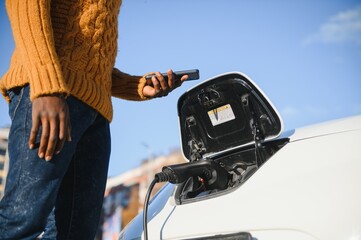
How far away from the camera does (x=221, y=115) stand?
186cm

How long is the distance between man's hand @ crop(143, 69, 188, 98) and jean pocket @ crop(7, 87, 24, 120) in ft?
2.20

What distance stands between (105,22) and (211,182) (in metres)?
0.84

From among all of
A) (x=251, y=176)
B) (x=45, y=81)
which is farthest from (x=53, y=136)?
(x=251, y=176)

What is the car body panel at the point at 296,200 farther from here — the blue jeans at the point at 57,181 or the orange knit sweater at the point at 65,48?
the orange knit sweater at the point at 65,48

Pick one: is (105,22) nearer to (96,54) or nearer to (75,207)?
(96,54)

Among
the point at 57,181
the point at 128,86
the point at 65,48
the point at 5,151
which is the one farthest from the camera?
the point at 5,151

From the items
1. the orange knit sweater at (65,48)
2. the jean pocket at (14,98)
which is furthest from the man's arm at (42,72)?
the jean pocket at (14,98)

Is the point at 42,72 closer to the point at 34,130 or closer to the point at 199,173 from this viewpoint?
the point at 34,130

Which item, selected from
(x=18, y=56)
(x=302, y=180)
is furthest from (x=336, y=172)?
(x=18, y=56)

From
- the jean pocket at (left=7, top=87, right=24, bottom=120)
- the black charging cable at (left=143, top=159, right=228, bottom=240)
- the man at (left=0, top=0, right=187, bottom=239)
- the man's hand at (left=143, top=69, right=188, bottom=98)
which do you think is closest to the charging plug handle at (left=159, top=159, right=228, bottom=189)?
the black charging cable at (left=143, top=159, right=228, bottom=240)

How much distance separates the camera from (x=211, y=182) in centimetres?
170

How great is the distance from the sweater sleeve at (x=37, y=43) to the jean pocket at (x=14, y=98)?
0.37 ft

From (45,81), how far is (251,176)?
825mm

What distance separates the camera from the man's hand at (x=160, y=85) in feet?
5.98
